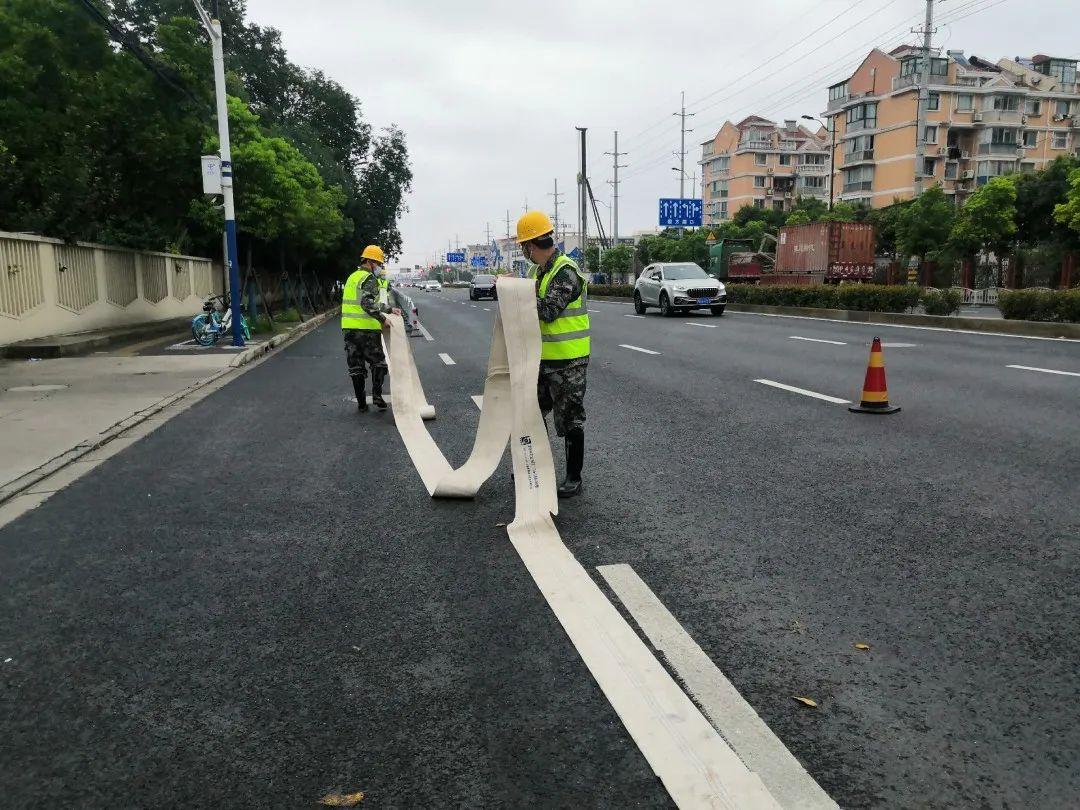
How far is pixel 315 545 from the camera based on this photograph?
4.97 m

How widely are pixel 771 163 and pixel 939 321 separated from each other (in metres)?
92.5

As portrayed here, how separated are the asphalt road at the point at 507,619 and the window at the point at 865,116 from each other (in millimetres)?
81052

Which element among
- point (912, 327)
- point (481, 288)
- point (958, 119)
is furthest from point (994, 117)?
point (912, 327)

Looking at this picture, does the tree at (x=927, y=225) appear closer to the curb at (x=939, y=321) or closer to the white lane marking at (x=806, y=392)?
the curb at (x=939, y=321)

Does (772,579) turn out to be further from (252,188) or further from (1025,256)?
(1025,256)

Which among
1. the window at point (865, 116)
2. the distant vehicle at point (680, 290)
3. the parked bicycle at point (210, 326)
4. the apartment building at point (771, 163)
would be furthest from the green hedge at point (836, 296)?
the apartment building at point (771, 163)

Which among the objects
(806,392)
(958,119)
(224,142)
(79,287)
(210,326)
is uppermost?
(958,119)

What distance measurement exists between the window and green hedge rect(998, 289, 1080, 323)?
218 feet

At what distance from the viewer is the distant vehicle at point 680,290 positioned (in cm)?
2800

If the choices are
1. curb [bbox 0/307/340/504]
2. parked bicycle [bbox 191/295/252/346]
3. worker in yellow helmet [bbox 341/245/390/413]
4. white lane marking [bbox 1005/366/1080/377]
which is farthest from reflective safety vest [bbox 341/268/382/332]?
parked bicycle [bbox 191/295/252/346]

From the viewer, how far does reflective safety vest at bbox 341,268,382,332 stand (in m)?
9.54

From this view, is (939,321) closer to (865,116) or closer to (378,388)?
(378,388)

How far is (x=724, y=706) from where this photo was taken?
3.04m

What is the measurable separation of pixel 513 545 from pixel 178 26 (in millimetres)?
19918
